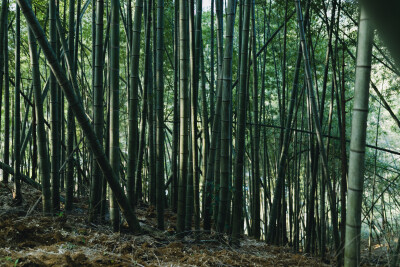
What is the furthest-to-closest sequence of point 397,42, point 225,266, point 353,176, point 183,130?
1. point 183,130
2. point 225,266
3. point 353,176
4. point 397,42

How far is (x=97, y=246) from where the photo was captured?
87.4 inches

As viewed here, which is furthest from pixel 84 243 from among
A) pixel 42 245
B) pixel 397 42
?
pixel 397 42

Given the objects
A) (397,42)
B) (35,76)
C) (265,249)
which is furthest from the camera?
(265,249)

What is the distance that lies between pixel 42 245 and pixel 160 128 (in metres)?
1.08

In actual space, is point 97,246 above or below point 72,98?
below

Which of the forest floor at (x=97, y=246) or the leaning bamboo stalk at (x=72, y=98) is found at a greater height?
the leaning bamboo stalk at (x=72, y=98)

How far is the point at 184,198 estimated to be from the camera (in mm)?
2668

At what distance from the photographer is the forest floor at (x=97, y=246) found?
1.85 m

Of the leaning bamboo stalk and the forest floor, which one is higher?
the leaning bamboo stalk

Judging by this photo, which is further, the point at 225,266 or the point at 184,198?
the point at 184,198

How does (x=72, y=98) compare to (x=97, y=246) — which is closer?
(x=72, y=98)

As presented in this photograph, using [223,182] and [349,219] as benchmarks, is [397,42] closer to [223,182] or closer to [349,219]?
[349,219]

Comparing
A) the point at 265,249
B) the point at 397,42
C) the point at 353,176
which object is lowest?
the point at 265,249

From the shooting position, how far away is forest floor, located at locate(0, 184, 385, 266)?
1853 millimetres
